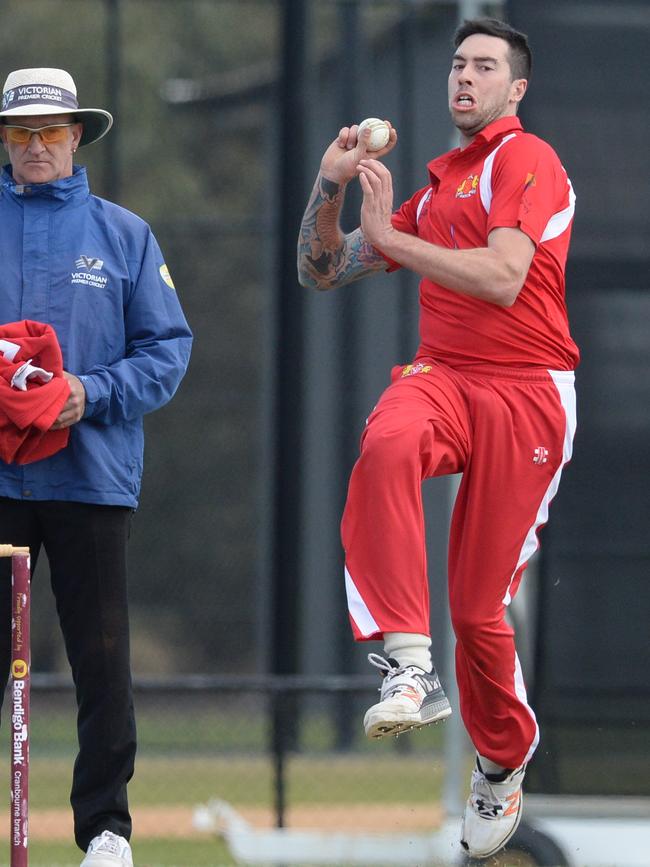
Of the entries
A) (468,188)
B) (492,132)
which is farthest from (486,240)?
(492,132)

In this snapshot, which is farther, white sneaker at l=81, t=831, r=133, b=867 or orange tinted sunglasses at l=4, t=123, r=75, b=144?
orange tinted sunglasses at l=4, t=123, r=75, b=144

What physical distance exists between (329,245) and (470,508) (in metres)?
0.88

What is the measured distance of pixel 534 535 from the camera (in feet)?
16.1

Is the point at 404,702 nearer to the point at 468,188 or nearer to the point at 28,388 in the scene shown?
the point at 28,388

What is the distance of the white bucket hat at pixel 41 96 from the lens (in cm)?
459

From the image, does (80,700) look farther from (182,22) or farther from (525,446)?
(182,22)

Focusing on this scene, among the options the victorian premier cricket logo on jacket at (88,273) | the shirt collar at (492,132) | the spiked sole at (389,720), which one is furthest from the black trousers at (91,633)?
the shirt collar at (492,132)

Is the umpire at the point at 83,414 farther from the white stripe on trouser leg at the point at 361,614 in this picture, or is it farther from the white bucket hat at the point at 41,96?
the white stripe on trouser leg at the point at 361,614

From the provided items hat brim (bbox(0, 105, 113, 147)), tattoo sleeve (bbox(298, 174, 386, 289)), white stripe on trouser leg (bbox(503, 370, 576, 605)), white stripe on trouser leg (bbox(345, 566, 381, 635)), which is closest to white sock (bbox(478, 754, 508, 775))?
white stripe on trouser leg (bbox(503, 370, 576, 605))

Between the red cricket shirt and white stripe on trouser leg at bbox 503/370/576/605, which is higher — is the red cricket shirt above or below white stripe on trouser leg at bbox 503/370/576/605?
above

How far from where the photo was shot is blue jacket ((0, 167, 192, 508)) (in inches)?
179

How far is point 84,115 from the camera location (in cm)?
472

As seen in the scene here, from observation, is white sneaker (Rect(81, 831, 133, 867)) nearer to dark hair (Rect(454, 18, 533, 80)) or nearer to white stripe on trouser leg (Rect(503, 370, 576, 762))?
white stripe on trouser leg (Rect(503, 370, 576, 762))

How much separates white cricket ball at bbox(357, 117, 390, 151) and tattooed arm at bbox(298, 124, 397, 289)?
0.13 m
